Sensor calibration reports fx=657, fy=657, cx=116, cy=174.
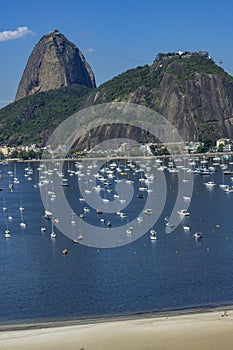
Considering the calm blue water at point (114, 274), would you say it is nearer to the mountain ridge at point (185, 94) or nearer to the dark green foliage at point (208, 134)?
the dark green foliage at point (208, 134)

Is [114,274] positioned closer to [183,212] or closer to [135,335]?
[135,335]

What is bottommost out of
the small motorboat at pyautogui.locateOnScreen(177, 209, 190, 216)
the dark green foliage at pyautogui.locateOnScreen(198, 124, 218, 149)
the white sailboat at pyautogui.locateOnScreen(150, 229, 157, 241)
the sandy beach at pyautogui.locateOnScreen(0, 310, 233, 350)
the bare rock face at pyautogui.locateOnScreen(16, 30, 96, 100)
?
the sandy beach at pyautogui.locateOnScreen(0, 310, 233, 350)

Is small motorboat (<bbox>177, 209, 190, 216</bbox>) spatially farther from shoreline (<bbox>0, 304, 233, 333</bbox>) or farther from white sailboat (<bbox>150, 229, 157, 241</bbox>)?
shoreline (<bbox>0, 304, 233, 333</bbox>)

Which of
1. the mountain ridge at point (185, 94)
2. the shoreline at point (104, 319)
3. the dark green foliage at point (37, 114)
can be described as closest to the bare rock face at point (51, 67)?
the dark green foliage at point (37, 114)

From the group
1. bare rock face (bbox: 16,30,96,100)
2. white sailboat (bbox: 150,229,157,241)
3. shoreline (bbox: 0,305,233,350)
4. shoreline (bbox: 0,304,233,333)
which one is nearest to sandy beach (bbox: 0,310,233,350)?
shoreline (bbox: 0,305,233,350)

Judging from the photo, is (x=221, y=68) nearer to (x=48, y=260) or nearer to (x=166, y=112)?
(x=166, y=112)
